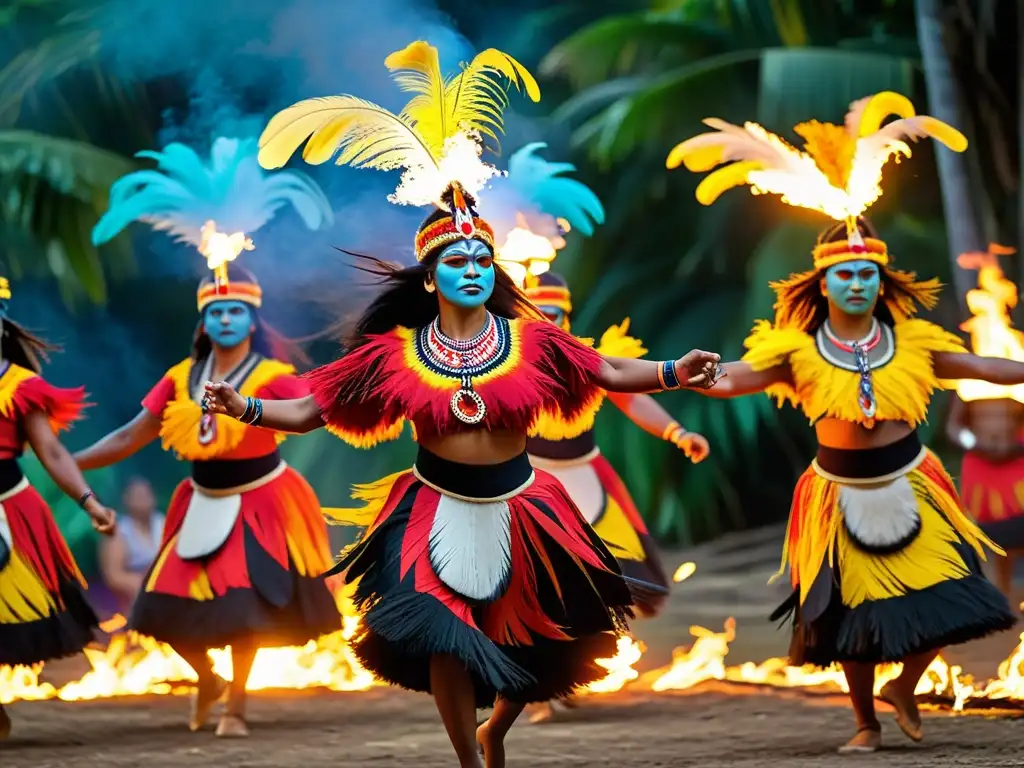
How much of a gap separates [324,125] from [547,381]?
37.6 inches

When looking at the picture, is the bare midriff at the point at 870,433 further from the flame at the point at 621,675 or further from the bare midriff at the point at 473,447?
the flame at the point at 621,675

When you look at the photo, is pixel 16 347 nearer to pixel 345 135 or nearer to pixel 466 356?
pixel 345 135

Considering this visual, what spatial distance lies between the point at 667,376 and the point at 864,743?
149 centimetres

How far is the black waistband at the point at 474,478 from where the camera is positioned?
449cm

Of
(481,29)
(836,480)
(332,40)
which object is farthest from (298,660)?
(481,29)

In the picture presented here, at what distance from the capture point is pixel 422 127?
15.4 ft

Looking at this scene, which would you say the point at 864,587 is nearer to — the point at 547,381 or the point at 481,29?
the point at 547,381

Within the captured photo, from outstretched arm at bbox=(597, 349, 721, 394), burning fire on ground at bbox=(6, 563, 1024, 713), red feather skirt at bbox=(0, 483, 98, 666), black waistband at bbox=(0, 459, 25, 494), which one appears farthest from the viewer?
burning fire on ground at bbox=(6, 563, 1024, 713)

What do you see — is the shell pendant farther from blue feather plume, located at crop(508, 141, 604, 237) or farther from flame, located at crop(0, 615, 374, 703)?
flame, located at crop(0, 615, 374, 703)

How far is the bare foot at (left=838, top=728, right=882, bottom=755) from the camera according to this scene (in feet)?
16.9

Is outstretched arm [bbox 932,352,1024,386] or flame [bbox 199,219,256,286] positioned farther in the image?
flame [bbox 199,219,256,286]

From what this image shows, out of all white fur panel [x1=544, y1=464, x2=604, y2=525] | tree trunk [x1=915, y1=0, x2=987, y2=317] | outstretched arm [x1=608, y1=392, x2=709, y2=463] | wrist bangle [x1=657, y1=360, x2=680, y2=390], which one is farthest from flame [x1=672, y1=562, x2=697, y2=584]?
tree trunk [x1=915, y1=0, x2=987, y2=317]

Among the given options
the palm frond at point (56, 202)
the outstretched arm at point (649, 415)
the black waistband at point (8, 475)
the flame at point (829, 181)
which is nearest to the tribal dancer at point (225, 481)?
the black waistband at point (8, 475)

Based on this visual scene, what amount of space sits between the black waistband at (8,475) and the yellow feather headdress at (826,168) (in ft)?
8.53
